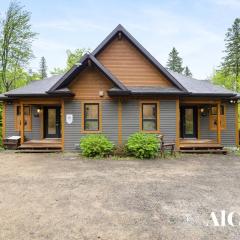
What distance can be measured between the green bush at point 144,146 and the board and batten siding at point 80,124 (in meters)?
1.52

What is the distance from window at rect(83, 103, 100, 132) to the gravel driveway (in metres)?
3.21

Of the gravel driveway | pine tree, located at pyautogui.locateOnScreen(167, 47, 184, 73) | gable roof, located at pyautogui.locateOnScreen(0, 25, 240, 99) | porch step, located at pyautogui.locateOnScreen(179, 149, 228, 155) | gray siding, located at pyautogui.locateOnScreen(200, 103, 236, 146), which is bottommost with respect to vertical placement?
the gravel driveway

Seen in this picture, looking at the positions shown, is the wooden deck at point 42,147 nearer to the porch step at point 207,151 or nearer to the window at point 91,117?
the window at point 91,117

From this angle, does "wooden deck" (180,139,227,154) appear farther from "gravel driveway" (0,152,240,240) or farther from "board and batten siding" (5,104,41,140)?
"board and batten siding" (5,104,41,140)

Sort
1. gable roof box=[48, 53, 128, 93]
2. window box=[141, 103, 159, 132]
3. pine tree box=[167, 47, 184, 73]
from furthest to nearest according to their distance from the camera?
pine tree box=[167, 47, 184, 73], window box=[141, 103, 159, 132], gable roof box=[48, 53, 128, 93]

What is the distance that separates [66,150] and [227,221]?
9992 mm

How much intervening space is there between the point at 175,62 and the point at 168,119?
48.1 m

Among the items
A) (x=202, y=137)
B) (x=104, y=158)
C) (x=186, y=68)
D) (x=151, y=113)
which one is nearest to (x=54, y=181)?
(x=104, y=158)

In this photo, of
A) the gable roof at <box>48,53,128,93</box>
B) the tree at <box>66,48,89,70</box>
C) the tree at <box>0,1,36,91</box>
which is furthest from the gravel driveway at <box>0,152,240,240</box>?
the tree at <box>66,48,89,70</box>

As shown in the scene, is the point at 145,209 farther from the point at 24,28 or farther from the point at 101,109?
the point at 24,28

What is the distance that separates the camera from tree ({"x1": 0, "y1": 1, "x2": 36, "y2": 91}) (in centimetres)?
2586

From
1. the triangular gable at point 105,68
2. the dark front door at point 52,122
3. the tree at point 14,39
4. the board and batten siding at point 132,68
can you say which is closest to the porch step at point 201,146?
the triangular gable at point 105,68

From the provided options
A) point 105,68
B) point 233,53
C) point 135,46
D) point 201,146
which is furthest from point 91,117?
point 233,53

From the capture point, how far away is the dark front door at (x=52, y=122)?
15961mm
